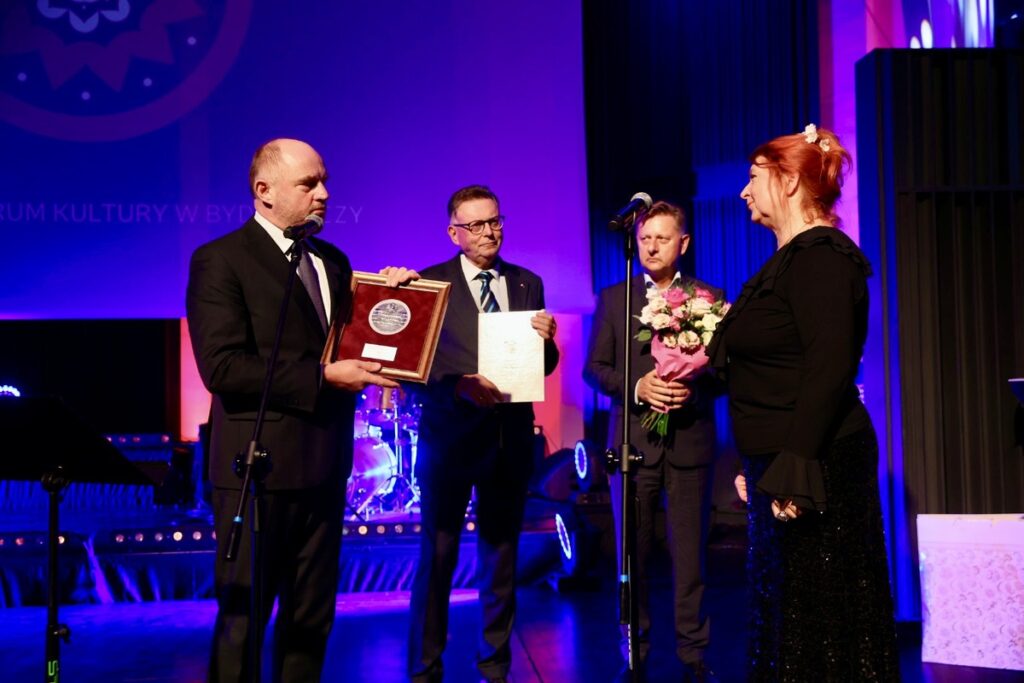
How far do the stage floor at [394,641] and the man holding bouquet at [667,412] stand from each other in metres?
0.41

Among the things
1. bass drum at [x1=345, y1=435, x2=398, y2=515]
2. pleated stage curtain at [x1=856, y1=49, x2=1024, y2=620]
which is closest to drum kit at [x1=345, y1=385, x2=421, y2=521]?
bass drum at [x1=345, y1=435, x2=398, y2=515]

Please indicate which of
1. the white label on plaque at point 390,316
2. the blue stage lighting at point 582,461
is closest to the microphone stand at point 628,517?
the white label on plaque at point 390,316

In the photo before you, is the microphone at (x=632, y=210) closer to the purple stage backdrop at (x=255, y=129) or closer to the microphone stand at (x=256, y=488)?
the microphone stand at (x=256, y=488)

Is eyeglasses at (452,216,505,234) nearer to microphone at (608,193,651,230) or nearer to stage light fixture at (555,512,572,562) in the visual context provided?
microphone at (608,193,651,230)

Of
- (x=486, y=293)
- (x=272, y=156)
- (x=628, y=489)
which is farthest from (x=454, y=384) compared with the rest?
(x=272, y=156)

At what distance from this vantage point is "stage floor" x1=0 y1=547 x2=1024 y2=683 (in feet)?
14.6

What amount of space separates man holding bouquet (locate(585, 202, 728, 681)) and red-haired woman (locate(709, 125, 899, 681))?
88cm

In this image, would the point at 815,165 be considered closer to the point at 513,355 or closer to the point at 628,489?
the point at 628,489

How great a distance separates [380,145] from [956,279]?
3785 mm

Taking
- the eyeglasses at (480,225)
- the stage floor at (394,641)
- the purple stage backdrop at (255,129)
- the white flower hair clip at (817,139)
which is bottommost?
the stage floor at (394,641)

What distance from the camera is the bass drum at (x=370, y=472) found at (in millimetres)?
6613

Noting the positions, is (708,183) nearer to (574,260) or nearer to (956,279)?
(574,260)

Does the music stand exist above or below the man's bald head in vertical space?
below

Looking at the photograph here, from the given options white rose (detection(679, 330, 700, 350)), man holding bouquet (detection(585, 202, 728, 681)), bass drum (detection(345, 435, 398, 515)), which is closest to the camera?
white rose (detection(679, 330, 700, 350))
